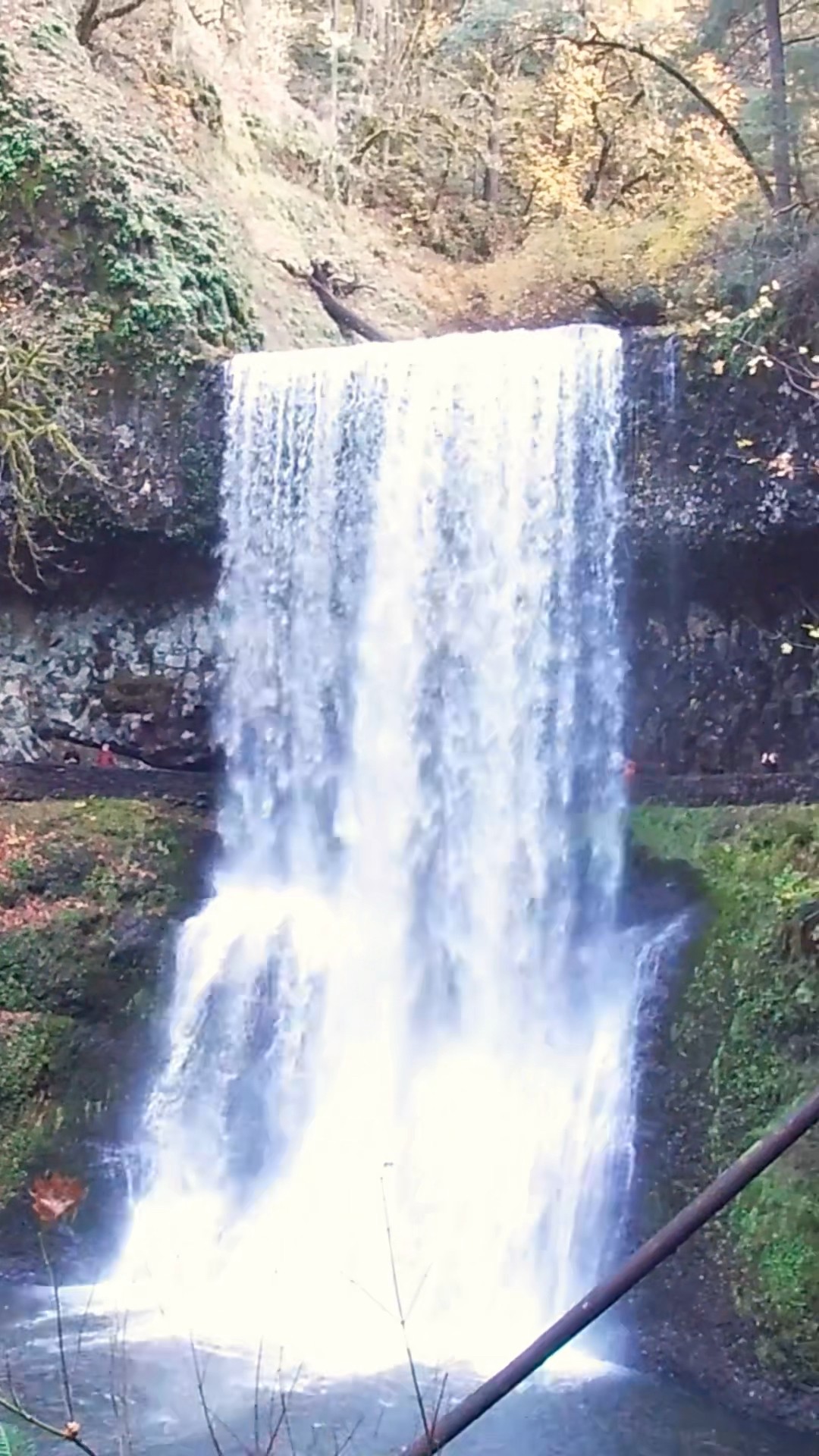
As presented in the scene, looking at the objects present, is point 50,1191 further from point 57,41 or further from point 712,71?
point 712,71

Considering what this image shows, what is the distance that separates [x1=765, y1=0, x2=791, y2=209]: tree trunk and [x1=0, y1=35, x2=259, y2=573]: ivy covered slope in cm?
488

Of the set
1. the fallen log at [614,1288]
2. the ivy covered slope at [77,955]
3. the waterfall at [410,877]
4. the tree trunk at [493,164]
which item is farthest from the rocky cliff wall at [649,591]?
the tree trunk at [493,164]

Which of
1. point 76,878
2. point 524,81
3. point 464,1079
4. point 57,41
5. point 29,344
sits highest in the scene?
point 524,81

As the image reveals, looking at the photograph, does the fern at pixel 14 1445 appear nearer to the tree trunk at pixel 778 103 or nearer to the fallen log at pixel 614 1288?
the fallen log at pixel 614 1288

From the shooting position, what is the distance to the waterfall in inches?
335

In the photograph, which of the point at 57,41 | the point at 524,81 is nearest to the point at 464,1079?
the point at 57,41

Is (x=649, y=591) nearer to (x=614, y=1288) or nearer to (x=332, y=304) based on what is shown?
(x=332, y=304)

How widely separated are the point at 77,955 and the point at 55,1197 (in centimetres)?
176

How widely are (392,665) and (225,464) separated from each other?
2.19 metres

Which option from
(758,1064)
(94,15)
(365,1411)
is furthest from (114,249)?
(365,1411)

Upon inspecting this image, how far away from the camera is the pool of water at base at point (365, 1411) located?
6.43 meters

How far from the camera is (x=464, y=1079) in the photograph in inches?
378

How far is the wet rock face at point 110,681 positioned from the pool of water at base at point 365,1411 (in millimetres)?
6031

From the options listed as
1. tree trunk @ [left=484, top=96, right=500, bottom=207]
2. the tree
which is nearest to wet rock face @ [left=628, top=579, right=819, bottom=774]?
the tree
